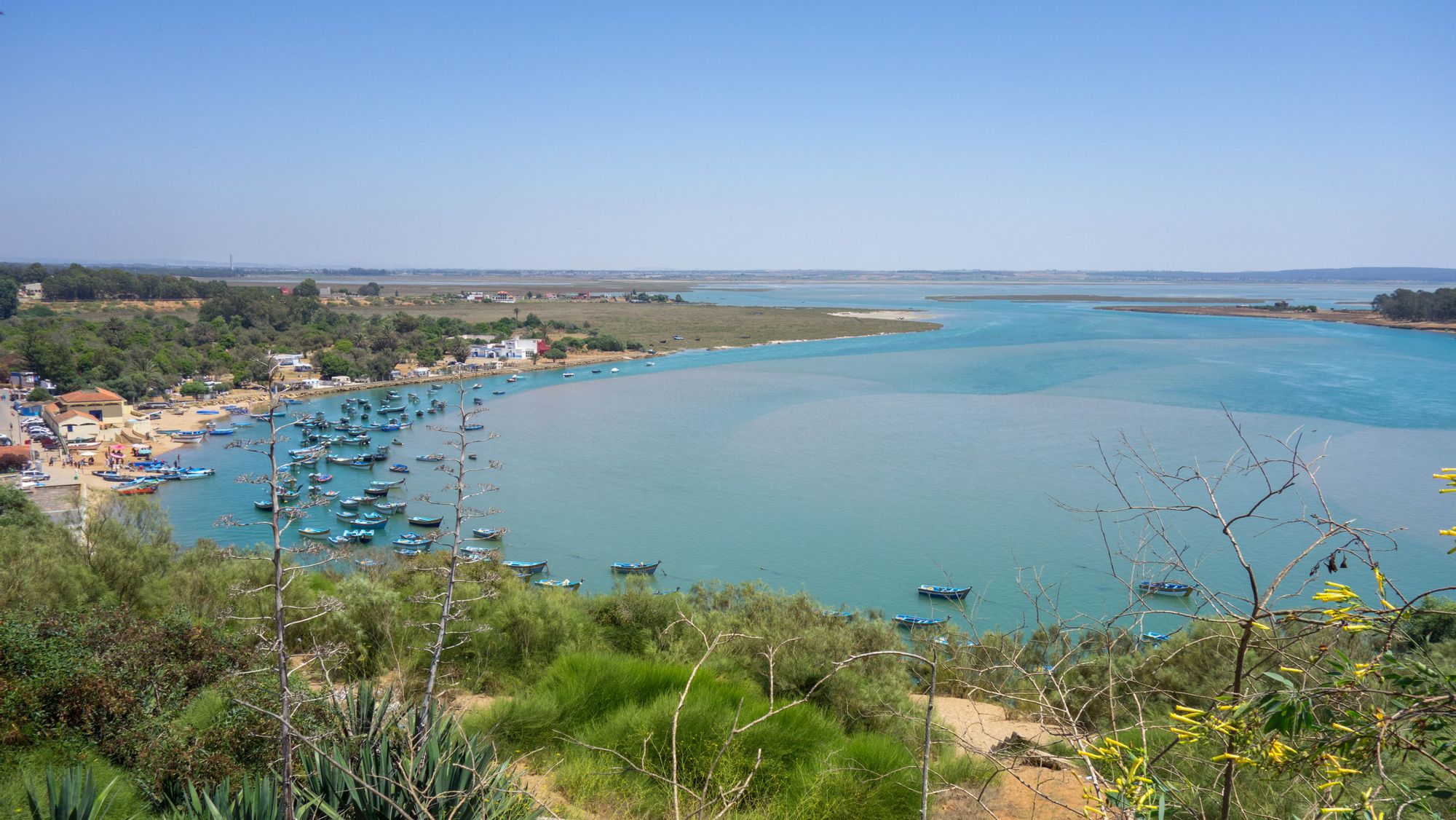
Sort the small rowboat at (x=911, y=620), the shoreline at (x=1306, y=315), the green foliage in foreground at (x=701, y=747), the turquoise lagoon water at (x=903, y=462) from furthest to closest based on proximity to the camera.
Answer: the shoreline at (x=1306, y=315) → the turquoise lagoon water at (x=903, y=462) → the small rowboat at (x=911, y=620) → the green foliage in foreground at (x=701, y=747)

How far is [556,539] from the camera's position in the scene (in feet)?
63.6

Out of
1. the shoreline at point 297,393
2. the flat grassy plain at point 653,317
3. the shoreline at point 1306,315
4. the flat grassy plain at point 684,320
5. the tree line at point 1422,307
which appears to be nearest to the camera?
the shoreline at point 297,393

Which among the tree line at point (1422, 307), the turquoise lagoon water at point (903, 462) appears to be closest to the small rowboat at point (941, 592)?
the turquoise lagoon water at point (903, 462)

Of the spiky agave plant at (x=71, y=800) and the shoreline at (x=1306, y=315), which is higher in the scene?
the shoreline at (x=1306, y=315)

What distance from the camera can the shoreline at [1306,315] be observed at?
66875 millimetres

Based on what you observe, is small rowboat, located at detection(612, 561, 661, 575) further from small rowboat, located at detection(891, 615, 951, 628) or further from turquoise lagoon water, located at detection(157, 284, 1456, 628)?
small rowboat, located at detection(891, 615, 951, 628)

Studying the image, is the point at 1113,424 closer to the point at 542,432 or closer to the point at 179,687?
the point at 542,432

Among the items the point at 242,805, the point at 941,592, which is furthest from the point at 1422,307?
the point at 242,805

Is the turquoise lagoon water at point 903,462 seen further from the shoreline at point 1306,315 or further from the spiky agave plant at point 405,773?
the shoreline at point 1306,315

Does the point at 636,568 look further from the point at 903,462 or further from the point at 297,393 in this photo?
the point at 297,393

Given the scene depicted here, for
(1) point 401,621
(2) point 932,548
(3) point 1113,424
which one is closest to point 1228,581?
(2) point 932,548

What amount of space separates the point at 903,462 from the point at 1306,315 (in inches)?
3004

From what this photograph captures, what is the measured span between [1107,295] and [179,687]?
145101mm

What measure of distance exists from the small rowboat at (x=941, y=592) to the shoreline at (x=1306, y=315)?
A: 69.5 m
